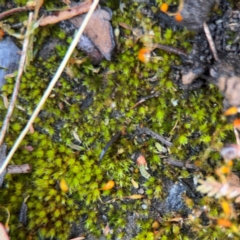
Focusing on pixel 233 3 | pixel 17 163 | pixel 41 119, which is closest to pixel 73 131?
pixel 41 119

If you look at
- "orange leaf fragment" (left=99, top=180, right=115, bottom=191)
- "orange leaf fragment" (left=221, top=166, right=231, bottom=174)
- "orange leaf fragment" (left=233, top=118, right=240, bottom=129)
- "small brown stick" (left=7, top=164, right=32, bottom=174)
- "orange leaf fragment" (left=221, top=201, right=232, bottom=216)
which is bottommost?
"orange leaf fragment" (left=99, top=180, right=115, bottom=191)

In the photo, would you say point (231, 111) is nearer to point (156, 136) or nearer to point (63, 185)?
point (156, 136)

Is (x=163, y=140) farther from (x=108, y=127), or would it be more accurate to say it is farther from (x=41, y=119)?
(x=41, y=119)

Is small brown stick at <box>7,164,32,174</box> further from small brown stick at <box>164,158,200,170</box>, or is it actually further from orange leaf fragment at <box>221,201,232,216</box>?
orange leaf fragment at <box>221,201,232,216</box>

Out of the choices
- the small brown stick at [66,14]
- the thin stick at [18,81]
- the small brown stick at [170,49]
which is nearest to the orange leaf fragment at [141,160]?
the small brown stick at [170,49]

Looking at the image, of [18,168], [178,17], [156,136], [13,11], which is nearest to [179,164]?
[156,136]

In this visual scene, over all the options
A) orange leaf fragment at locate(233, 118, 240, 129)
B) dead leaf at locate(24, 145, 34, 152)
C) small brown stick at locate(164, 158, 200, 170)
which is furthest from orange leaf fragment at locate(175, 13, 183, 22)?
dead leaf at locate(24, 145, 34, 152)

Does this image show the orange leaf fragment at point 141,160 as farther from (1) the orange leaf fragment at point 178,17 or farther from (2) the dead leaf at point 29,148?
(1) the orange leaf fragment at point 178,17

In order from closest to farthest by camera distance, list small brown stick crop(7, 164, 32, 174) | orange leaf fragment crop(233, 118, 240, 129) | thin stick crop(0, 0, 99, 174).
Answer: thin stick crop(0, 0, 99, 174), orange leaf fragment crop(233, 118, 240, 129), small brown stick crop(7, 164, 32, 174)

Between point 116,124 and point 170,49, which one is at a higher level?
point 170,49
